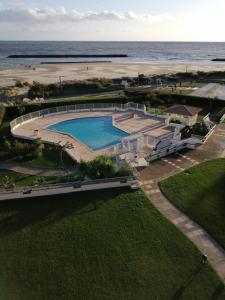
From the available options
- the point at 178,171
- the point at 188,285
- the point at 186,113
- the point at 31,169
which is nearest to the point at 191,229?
the point at 188,285

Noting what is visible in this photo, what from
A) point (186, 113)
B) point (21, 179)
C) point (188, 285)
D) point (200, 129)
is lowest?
point (188, 285)

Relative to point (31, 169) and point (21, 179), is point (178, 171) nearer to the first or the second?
point (31, 169)

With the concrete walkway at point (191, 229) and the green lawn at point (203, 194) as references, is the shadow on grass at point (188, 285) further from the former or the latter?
the green lawn at point (203, 194)

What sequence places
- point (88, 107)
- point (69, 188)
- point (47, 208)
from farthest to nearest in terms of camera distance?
1. point (88, 107)
2. point (69, 188)
3. point (47, 208)

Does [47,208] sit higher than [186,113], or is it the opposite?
[186,113]

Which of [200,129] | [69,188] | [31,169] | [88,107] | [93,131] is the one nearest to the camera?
[69,188]

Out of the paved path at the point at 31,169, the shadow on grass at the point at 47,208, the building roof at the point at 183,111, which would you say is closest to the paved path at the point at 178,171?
the shadow on grass at the point at 47,208

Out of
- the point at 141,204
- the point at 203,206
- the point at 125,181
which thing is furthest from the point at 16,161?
the point at 203,206
